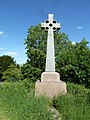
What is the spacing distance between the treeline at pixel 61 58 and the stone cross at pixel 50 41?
1347 cm

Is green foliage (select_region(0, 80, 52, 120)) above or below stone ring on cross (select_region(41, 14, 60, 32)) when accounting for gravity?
below

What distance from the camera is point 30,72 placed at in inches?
1339

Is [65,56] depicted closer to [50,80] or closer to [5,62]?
[50,80]

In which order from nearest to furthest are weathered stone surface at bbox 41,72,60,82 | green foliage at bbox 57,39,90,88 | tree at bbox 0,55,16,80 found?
weathered stone surface at bbox 41,72,60,82 → green foliage at bbox 57,39,90,88 → tree at bbox 0,55,16,80

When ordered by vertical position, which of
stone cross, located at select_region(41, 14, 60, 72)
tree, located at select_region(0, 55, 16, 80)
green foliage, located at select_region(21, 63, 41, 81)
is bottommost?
stone cross, located at select_region(41, 14, 60, 72)

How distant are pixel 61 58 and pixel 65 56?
926 mm

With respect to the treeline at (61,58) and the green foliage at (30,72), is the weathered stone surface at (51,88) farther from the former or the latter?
the green foliage at (30,72)

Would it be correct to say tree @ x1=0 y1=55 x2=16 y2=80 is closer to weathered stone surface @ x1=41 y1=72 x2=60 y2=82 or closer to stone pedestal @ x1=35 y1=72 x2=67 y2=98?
weathered stone surface @ x1=41 y1=72 x2=60 y2=82

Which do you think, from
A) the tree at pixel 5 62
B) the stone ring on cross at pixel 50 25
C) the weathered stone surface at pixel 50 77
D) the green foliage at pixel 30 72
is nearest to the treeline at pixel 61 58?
the green foliage at pixel 30 72

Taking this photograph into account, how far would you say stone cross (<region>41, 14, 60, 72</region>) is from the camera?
12752mm

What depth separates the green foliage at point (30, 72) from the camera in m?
33.2

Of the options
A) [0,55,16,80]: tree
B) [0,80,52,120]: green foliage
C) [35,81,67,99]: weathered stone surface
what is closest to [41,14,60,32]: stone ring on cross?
[35,81,67,99]: weathered stone surface

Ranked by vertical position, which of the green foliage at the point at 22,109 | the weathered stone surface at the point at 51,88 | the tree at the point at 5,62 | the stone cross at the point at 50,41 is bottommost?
the green foliage at the point at 22,109

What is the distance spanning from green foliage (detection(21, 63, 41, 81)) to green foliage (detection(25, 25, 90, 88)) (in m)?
0.89
